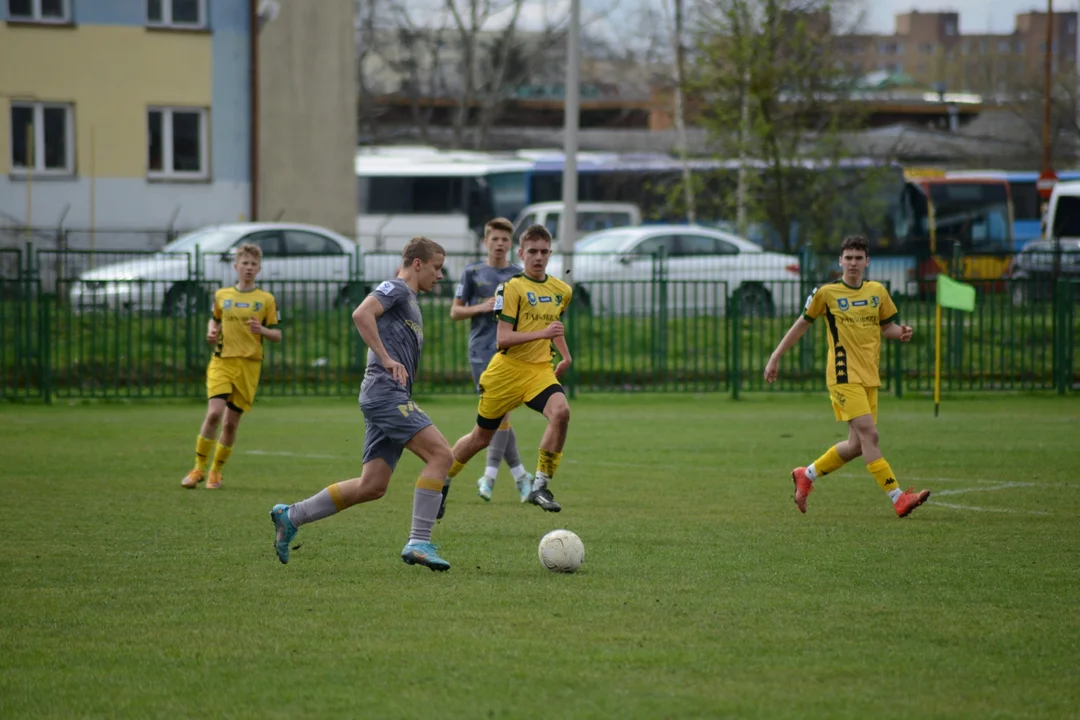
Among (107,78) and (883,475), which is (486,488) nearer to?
(883,475)

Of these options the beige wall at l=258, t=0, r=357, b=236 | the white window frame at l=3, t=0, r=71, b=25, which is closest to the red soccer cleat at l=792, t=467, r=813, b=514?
the beige wall at l=258, t=0, r=357, b=236

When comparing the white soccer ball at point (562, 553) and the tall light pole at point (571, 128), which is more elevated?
the tall light pole at point (571, 128)

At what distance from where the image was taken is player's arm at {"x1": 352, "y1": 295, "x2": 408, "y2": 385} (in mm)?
7801

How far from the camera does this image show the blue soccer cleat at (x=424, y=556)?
796 centimetres

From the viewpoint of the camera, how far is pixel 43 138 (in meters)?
32.7

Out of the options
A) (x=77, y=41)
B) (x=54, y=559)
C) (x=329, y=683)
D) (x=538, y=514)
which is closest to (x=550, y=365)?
(x=538, y=514)

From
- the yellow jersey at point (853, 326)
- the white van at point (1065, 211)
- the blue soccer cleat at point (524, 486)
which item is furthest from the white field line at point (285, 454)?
the white van at point (1065, 211)

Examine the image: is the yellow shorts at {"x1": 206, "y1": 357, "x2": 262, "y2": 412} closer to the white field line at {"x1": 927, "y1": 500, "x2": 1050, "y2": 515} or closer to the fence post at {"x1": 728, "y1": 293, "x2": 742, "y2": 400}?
the white field line at {"x1": 927, "y1": 500, "x2": 1050, "y2": 515}

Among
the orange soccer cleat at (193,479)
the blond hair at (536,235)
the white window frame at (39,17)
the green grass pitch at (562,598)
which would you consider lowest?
the green grass pitch at (562,598)

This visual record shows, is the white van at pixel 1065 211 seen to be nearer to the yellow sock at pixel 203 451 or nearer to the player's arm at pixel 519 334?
the yellow sock at pixel 203 451

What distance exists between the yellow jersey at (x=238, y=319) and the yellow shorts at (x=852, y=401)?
4.83m

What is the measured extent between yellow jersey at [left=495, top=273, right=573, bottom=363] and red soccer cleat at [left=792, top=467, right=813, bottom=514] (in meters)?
1.96

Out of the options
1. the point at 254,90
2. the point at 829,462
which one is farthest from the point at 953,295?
the point at 254,90

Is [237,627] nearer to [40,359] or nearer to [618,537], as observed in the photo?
[618,537]
